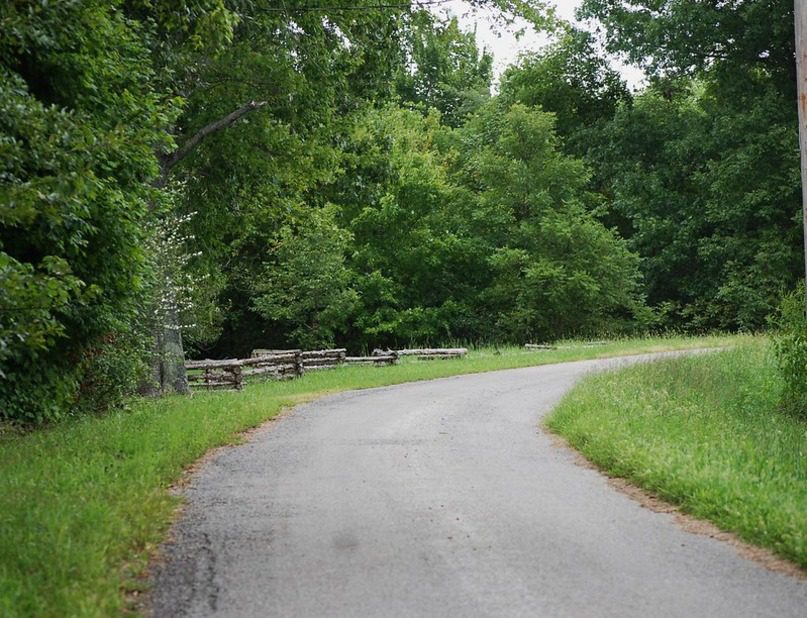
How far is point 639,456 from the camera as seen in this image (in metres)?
9.50

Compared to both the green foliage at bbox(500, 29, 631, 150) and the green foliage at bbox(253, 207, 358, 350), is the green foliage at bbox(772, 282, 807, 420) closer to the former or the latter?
the green foliage at bbox(253, 207, 358, 350)

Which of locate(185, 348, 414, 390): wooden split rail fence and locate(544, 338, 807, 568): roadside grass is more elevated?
locate(185, 348, 414, 390): wooden split rail fence

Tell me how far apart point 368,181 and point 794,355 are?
13069 millimetres

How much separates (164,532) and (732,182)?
35213mm

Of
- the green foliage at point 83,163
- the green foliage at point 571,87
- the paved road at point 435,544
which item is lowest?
the paved road at point 435,544

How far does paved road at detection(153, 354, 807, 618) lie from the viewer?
548 cm

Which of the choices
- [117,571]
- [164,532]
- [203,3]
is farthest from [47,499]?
[203,3]

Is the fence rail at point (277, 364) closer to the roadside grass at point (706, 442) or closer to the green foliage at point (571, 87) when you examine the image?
the roadside grass at point (706, 442)

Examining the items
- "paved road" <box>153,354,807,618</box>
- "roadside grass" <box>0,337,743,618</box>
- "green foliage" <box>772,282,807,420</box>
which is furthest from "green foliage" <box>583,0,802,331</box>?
"paved road" <box>153,354,807,618</box>

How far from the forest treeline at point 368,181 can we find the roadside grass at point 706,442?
17.6ft

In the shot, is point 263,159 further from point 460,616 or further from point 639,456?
point 460,616

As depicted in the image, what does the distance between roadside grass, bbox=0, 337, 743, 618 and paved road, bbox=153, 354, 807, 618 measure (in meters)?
0.30

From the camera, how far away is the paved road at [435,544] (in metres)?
5.48

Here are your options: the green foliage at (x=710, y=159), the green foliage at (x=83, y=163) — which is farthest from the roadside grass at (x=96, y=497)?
the green foliage at (x=710, y=159)
